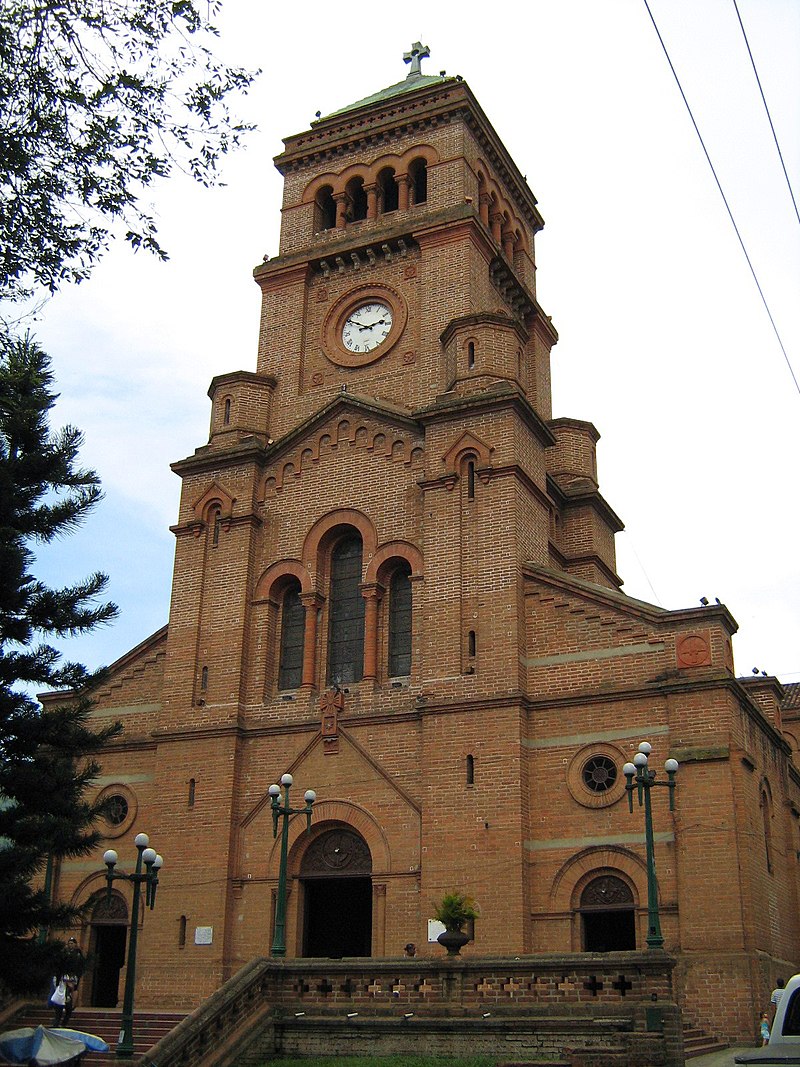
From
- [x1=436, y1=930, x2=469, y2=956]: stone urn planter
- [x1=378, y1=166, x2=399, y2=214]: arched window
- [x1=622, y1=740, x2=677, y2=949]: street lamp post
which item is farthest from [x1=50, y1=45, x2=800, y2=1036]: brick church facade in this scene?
[x1=622, y1=740, x2=677, y2=949]: street lamp post

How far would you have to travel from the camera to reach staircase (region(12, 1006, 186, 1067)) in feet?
73.3

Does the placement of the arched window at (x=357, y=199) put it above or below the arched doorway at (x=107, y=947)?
above

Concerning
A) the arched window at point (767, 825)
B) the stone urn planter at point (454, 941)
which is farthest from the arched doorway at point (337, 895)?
the arched window at point (767, 825)

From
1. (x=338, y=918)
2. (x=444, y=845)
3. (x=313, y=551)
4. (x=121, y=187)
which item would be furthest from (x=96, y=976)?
(x=121, y=187)

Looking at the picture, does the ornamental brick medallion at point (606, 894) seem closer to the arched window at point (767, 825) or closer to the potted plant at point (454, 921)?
the potted plant at point (454, 921)

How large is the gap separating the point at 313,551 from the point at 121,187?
16.1 meters

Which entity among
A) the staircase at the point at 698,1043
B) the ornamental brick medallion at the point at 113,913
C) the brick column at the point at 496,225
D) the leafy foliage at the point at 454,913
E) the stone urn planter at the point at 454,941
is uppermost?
the brick column at the point at 496,225

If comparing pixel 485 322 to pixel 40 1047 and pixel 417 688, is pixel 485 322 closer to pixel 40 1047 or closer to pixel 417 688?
pixel 417 688

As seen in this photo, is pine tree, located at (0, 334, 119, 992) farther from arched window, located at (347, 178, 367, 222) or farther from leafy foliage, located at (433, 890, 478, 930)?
arched window, located at (347, 178, 367, 222)

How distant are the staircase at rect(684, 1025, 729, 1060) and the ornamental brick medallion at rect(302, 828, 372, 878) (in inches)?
295

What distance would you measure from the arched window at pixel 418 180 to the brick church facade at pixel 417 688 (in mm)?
1095

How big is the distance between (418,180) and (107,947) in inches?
919

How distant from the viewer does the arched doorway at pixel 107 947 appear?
89.9ft

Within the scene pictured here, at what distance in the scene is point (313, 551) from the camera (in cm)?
2923
